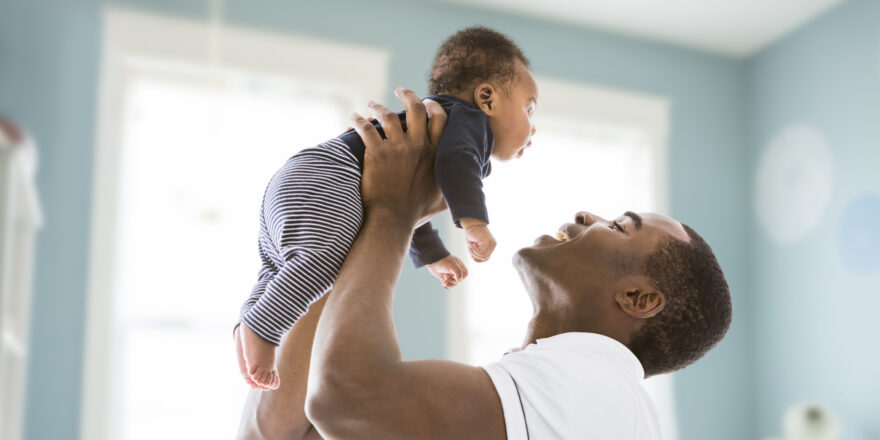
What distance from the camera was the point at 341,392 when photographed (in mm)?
930

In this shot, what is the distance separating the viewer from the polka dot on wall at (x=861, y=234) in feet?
12.3

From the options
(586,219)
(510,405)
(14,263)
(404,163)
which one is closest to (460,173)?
(404,163)

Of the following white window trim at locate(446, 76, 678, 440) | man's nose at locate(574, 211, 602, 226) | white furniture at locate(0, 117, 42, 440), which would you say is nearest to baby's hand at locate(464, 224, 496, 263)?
man's nose at locate(574, 211, 602, 226)

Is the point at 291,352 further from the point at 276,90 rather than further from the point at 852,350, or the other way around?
the point at 852,350

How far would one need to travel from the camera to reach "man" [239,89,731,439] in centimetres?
95

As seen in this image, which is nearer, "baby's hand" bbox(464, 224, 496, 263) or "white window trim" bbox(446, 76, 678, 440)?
"baby's hand" bbox(464, 224, 496, 263)

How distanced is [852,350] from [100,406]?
3.34m

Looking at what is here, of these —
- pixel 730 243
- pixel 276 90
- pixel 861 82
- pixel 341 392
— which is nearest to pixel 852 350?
pixel 730 243

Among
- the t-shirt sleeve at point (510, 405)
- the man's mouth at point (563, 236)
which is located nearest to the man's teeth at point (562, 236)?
the man's mouth at point (563, 236)

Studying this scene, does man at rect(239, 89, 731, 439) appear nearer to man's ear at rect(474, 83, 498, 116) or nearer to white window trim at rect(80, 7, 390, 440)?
man's ear at rect(474, 83, 498, 116)

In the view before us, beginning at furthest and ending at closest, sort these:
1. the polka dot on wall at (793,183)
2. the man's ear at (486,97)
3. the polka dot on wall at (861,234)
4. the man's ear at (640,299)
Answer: the polka dot on wall at (793,183) < the polka dot on wall at (861,234) < the man's ear at (486,97) < the man's ear at (640,299)

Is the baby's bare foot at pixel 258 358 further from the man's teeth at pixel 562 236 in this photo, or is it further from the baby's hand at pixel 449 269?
the man's teeth at pixel 562 236

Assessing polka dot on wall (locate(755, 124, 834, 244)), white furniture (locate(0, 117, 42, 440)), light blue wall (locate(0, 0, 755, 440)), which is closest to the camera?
white furniture (locate(0, 117, 42, 440))

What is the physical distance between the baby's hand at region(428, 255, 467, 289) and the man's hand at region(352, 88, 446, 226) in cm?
17
